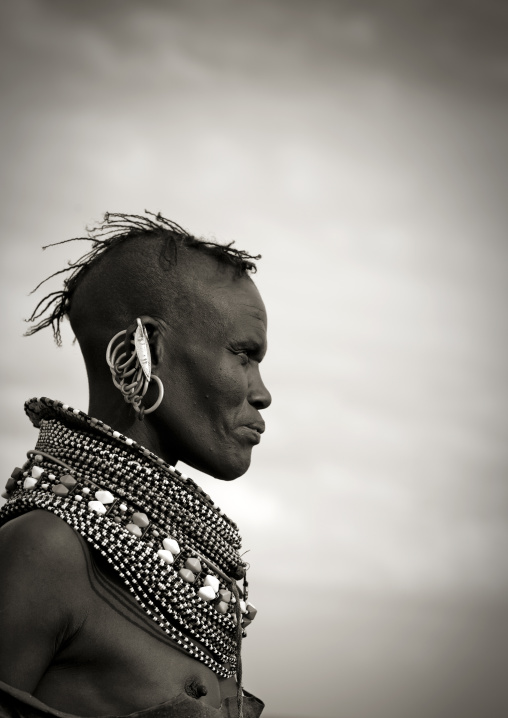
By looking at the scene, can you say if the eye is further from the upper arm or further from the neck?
the upper arm

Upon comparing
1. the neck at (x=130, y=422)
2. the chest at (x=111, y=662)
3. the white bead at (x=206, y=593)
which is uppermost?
the neck at (x=130, y=422)

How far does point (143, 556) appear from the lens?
144 inches

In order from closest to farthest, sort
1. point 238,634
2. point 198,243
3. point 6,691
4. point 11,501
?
point 6,691, point 11,501, point 238,634, point 198,243

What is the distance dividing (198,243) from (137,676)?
191cm

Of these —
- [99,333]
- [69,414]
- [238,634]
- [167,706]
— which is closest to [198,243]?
[99,333]

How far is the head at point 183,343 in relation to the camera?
4.13 m

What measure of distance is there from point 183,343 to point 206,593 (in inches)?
41.6

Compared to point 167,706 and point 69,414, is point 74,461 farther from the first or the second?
point 167,706

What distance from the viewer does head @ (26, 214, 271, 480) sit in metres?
4.13

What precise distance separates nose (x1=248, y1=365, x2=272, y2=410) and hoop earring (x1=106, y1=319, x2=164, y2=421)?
0.45 m

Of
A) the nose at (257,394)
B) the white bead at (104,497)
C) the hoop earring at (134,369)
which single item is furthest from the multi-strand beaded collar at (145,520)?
the nose at (257,394)

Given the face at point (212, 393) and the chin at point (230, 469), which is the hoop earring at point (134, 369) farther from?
the chin at point (230, 469)

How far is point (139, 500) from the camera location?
3.82 m

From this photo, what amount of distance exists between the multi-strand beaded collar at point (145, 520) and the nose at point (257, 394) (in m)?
0.51
